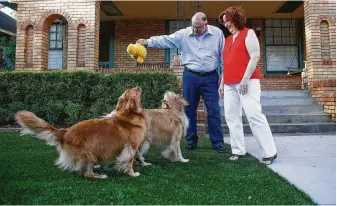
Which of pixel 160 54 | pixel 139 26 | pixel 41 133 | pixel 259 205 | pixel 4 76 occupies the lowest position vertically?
pixel 259 205

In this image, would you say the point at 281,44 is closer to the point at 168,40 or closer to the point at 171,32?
the point at 171,32

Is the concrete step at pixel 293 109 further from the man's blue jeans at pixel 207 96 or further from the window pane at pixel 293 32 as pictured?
the window pane at pixel 293 32

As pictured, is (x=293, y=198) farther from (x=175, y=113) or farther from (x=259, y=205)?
(x=175, y=113)

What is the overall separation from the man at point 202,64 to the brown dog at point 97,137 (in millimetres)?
1739

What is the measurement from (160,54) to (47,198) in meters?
10.5

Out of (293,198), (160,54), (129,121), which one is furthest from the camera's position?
(160,54)

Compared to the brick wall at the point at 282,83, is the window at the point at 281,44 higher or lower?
higher

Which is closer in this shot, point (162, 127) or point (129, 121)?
point (129, 121)

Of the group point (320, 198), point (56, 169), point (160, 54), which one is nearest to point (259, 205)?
point (320, 198)

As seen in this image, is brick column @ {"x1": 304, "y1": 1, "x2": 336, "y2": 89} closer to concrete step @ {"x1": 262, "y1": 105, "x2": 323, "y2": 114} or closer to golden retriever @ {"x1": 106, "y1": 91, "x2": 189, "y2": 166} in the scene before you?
concrete step @ {"x1": 262, "y1": 105, "x2": 323, "y2": 114}

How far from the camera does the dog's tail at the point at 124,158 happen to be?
12.0 feet

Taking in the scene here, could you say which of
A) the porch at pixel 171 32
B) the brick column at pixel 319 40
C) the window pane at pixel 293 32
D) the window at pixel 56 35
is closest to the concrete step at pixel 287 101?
the brick column at pixel 319 40

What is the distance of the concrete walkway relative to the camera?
314 cm

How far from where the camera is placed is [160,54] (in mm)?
12906
